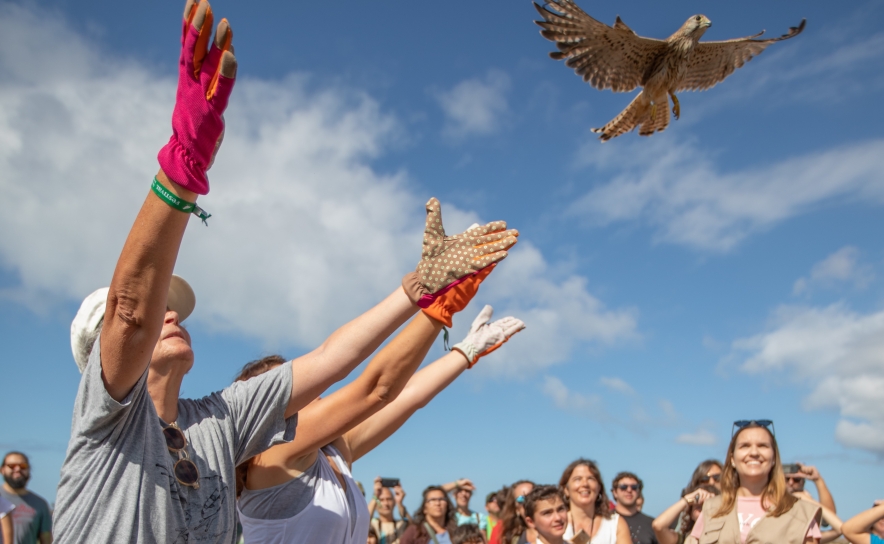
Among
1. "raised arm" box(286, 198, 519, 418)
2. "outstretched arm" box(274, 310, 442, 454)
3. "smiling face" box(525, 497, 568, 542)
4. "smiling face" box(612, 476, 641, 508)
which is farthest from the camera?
"smiling face" box(612, 476, 641, 508)

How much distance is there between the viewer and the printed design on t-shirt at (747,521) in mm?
3729

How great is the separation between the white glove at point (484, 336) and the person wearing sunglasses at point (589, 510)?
209cm

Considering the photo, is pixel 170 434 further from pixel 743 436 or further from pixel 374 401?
pixel 743 436

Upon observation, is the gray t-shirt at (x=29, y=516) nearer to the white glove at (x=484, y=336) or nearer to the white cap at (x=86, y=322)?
the white glove at (x=484, y=336)

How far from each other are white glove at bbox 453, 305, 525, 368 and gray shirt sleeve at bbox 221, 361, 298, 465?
1.25m

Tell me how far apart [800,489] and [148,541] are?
5.08 m

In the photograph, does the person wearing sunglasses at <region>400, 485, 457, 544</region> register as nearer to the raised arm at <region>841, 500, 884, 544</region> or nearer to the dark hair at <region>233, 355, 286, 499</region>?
the raised arm at <region>841, 500, 884, 544</region>

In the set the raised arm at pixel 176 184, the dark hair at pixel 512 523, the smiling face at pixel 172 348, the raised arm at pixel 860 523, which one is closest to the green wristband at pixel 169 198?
the raised arm at pixel 176 184

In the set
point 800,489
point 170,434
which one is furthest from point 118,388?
point 800,489

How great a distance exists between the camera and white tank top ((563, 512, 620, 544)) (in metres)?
4.78

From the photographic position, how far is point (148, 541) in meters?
1.62

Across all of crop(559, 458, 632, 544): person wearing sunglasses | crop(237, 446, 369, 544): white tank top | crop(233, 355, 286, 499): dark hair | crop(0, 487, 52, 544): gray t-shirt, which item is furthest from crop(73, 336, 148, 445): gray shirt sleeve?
crop(0, 487, 52, 544): gray t-shirt

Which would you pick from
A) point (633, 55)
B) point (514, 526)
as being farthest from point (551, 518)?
point (633, 55)

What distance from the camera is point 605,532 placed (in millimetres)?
4836
